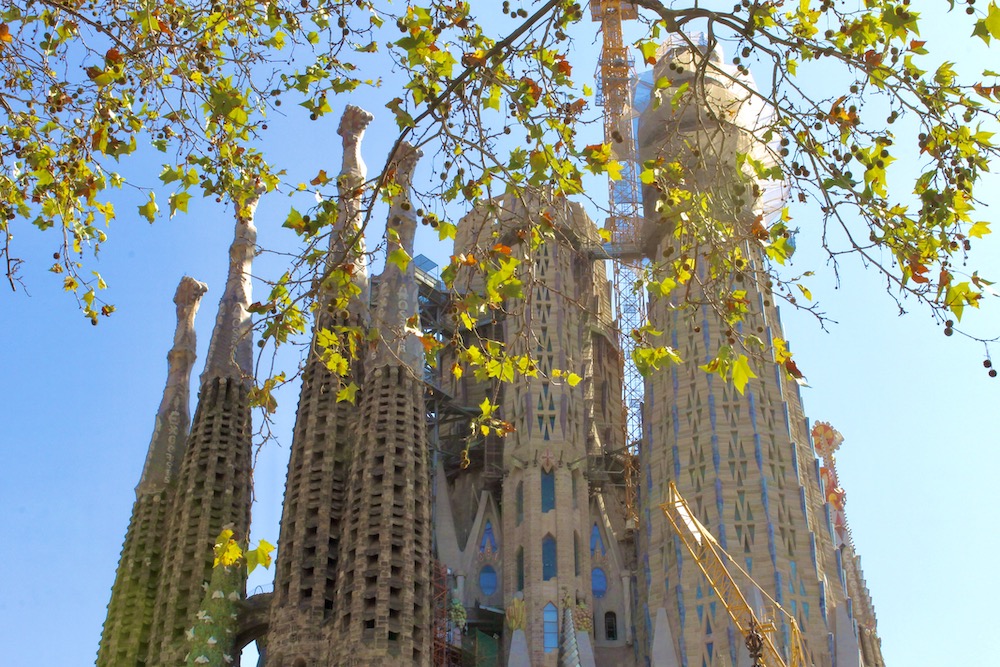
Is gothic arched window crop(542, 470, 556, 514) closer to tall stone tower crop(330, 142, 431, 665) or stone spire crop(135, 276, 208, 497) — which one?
tall stone tower crop(330, 142, 431, 665)

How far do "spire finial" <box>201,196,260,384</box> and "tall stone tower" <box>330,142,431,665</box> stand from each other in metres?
4.98

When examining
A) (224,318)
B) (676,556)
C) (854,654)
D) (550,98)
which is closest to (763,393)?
(676,556)

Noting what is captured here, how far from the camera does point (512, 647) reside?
95.0 ft

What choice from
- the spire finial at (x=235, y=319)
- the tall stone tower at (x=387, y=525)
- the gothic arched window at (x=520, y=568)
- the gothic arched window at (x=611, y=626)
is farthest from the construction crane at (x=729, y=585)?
the spire finial at (x=235, y=319)

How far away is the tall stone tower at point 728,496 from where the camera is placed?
2666 centimetres

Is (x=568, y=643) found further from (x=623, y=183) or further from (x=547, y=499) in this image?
(x=623, y=183)

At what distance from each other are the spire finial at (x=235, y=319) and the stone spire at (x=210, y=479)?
3 cm

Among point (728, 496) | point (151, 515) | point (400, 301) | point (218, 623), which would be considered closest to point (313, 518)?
point (218, 623)

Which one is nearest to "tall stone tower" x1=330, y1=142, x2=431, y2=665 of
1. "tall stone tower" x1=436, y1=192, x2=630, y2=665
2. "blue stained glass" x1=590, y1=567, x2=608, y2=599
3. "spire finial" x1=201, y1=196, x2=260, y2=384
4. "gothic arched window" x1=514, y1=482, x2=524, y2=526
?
"tall stone tower" x1=436, y1=192, x2=630, y2=665

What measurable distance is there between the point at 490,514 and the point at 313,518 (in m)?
8.99

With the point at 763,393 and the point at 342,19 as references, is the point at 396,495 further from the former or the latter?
the point at 342,19

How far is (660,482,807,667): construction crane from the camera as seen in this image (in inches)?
991

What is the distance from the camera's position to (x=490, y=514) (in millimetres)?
34219

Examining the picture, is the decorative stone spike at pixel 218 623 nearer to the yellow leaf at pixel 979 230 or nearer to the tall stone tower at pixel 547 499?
the tall stone tower at pixel 547 499
